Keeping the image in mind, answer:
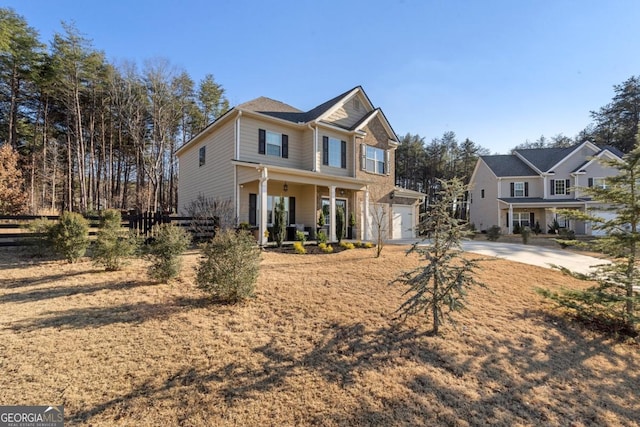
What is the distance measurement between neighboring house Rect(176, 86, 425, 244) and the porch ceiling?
4 cm

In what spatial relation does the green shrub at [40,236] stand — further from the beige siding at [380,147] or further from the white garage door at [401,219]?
the white garage door at [401,219]

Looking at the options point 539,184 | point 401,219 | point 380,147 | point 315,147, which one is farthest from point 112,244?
point 539,184

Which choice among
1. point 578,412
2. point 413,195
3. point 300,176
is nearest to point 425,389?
point 578,412

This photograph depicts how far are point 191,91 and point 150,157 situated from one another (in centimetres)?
765

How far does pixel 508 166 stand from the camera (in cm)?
2833

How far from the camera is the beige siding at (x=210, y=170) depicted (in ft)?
43.2

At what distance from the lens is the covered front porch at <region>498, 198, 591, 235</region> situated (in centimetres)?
2506

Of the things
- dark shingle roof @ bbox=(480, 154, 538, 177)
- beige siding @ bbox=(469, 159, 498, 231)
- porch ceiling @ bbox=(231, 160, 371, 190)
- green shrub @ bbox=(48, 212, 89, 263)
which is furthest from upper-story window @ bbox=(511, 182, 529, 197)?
green shrub @ bbox=(48, 212, 89, 263)

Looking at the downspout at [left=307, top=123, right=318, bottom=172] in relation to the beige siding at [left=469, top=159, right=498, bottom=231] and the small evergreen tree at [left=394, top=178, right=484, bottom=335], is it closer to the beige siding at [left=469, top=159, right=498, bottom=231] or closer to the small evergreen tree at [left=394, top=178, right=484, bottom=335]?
the small evergreen tree at [left=394, top=178, right=484, bottom=335]

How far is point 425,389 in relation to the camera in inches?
129

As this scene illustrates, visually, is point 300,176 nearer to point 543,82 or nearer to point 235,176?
point 235,176

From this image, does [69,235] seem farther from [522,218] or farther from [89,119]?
[522,218]

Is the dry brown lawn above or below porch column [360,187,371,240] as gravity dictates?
below

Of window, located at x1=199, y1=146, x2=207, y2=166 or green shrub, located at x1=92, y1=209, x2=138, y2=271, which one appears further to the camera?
window, located at x1=199, y1=146, x2=207, y2=166
